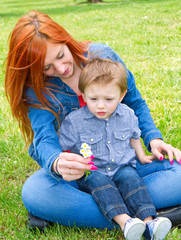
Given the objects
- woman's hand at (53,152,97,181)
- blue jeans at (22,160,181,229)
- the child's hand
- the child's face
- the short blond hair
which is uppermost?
the short blond hair

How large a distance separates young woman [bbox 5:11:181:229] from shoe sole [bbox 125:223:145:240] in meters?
Answer: 0.29

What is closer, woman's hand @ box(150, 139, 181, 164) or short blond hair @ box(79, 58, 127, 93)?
short blond hair @ box(79, 58, 127, 93)

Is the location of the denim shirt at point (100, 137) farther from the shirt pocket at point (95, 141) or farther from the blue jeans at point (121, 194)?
the blue jeans at point (121, 194)

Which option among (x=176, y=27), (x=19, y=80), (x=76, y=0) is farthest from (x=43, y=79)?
(x=76, y=0)

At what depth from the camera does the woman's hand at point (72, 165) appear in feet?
6.51

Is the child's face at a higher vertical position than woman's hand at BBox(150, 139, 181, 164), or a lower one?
higher

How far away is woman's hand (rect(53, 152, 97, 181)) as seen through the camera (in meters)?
1.98

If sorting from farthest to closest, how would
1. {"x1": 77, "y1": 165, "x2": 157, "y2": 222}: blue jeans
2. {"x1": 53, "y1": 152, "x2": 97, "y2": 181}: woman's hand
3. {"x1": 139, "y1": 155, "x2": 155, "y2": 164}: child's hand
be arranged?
{"x1": 139, "y1": 155, "x2": 155, "y2": 164}: child's hand < {"x1": 77, "y1": 165, "x2": 157, "y2": 222}: blue jeans < {"x1": 53, "y1": 152, "x2": 97, "y2": 181}: woman's hand

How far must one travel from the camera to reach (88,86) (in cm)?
240

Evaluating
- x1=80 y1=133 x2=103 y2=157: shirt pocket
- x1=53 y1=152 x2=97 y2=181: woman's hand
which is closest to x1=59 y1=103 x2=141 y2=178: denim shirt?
x1=80 y1=133 x2=103 y2=157: shirt pocket

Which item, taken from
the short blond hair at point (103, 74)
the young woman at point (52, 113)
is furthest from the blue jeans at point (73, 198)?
the short blond hair at point (103, 74)

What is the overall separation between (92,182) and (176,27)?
22.1 feet

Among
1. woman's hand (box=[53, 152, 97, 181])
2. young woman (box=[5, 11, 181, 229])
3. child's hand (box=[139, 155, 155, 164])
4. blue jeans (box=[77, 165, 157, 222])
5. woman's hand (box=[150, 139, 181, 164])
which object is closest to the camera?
woman's hand (box=[53, 152, 97, 181])

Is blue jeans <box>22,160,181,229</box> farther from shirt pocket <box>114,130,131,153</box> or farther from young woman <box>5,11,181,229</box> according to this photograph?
shirt pocket <box>114,130,131,153</box>
